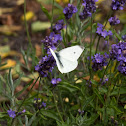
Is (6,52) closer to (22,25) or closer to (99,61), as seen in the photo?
(22,25)

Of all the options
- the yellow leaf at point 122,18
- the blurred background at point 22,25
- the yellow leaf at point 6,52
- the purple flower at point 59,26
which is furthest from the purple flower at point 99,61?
the yellow leaf at point 122,18

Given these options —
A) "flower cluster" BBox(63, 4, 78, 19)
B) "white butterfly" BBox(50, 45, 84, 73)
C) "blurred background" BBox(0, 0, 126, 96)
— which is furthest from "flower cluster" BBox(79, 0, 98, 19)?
"blurred background" BBox(0, 0, 126, 96)

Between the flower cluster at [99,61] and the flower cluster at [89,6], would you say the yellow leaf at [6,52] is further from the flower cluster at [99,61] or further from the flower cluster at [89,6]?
the flower cluster at [99,61]

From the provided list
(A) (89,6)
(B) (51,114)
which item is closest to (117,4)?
(A) (89,6)

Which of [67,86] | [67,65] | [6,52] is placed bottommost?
[6,52]

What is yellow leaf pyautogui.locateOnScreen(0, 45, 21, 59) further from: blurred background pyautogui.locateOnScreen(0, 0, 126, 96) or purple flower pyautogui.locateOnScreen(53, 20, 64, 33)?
purple flower pyautogui.locateOnScreen(53, 20, 64, 33)

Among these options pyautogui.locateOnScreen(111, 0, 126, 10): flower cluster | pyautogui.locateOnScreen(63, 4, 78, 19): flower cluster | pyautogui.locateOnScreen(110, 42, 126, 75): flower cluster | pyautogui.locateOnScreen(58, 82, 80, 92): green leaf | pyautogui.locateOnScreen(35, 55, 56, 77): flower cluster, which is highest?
pyautogui.locateOnScreen(111, 0, 126, 10): flower cluster

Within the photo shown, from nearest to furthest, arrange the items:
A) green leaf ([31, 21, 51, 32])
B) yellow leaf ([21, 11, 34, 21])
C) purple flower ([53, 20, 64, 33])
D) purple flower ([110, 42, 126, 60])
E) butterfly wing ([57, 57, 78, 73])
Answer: purple flower ([110, 42, 126, 60]) < butterfly wing ([57, 57, 78, 73]) < purple flower ([53, 20, 64, 33]) < green leaf ([31, 21, 51, 32]) < yellow leaf ([21, 11, 34, 21])

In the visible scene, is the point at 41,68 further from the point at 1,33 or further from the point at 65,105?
the point at 1,33

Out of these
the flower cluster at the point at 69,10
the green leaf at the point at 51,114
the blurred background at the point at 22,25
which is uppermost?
the flower cluster at the point at 69,10

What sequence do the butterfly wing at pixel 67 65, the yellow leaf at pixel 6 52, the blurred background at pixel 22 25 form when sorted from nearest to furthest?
the butterfly wing at pixel 67 65
the yellow leaf at pixel 6 52
the blurred background at pixel 22 25
